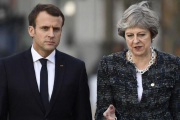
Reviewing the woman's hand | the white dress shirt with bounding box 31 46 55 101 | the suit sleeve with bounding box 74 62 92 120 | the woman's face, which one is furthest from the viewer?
the suit sleeve with bounding box 74 62 92 120

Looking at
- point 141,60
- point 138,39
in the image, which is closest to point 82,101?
point 141,60

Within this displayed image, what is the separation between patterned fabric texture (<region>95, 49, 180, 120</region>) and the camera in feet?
15.9

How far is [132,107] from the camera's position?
191 inches

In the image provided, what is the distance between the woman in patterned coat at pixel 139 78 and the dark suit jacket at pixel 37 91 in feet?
0.79

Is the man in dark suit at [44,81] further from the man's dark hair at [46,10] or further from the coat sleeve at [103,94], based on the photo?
the coat sleeve at [103,94]

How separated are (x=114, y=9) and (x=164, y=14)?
135cm

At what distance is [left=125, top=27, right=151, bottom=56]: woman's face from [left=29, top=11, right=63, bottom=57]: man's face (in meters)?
0.66

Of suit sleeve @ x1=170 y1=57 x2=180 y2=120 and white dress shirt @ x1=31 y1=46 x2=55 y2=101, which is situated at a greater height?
white dress shirt @ x1=31 y1=46 x2=55 y2=101

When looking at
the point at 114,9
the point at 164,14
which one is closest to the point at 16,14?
the point at 114,9

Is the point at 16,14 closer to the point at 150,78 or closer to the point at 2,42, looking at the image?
the point at 2,42

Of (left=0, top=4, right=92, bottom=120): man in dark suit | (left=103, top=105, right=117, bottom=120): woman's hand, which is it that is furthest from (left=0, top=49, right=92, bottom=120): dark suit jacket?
(left=103, top=105, right=117, bottom=120): woman's hand

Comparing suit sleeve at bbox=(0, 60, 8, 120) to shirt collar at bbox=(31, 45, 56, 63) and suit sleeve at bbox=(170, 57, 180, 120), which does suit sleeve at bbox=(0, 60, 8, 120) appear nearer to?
shirt collar at bbox=(31, 45, 56, 63)

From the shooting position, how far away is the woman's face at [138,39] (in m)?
4.78

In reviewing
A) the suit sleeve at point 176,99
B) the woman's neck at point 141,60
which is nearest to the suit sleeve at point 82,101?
the woman's neck at point 141,60
